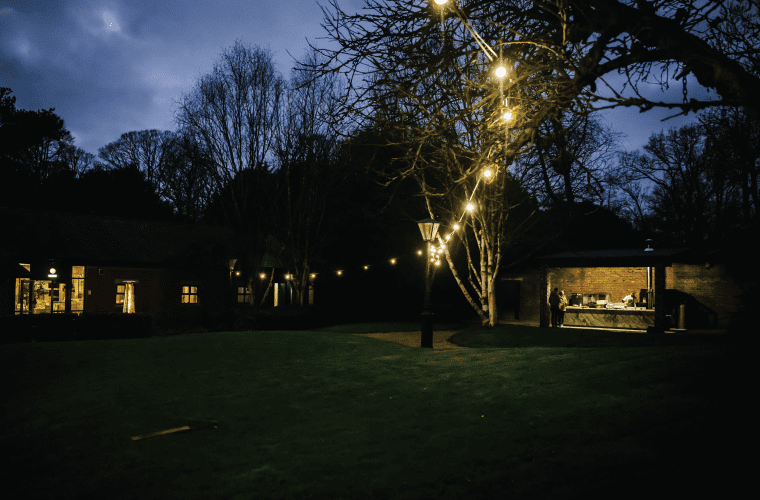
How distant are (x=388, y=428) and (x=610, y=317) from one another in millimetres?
17836

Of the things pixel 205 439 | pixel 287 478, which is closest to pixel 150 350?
pixel 205 439

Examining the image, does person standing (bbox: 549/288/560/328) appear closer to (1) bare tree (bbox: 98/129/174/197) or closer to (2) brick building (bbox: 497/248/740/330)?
(2) brick building (bbox: 497/248/740/330)

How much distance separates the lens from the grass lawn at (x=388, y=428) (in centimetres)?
380

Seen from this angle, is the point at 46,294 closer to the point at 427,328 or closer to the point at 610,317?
the point at 427,328

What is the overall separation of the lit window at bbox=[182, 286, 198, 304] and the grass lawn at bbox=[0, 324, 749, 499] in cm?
1849

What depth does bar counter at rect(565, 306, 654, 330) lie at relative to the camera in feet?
65.3

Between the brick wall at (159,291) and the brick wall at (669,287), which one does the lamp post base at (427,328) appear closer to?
the brick wall at (669,287)

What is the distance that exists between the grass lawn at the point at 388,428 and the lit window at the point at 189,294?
18.5 meters

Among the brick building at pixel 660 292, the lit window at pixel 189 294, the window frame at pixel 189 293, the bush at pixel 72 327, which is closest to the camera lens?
the bush at pixel 72 327

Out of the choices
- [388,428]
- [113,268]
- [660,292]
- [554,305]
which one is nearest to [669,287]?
[660,292]

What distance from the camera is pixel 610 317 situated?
20.5 metres

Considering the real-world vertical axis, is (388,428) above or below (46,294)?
below

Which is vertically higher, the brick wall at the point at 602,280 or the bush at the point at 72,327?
the brick wall at the point at 602,280

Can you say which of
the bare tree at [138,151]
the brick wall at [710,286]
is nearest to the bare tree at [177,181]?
the bare tree at [138,151]
